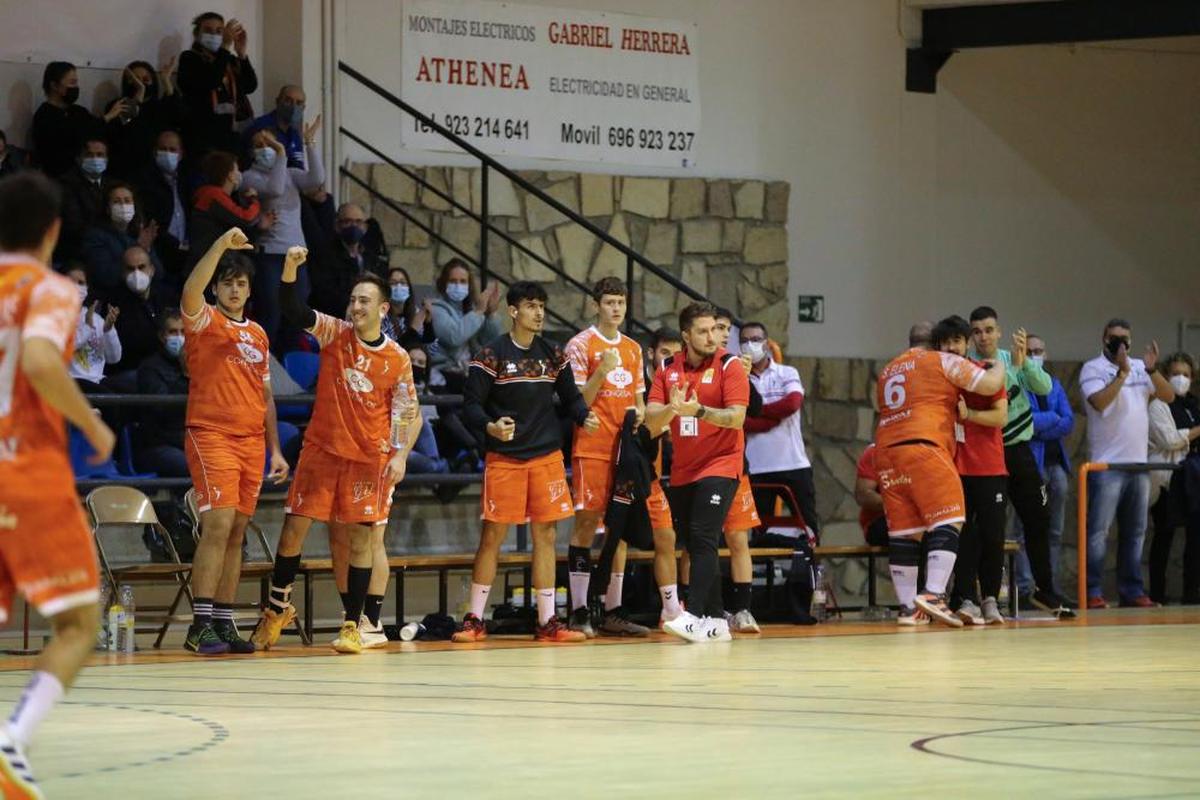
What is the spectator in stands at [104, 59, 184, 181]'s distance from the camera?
13445 mm

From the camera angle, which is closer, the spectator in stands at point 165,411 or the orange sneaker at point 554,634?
the orange sneaker at point 554,634

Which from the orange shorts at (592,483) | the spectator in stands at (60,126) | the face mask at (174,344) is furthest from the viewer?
the spectator in stands at (60,126)

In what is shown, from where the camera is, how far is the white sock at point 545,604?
11.4m

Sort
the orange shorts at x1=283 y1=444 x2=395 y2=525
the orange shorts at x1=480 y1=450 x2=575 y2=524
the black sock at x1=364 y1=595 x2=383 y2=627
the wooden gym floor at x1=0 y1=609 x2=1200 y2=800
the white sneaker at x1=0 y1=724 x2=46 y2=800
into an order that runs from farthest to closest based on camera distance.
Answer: the orange shorts at x1=480 y1=450 x2=575 y2=524, the black sock at x1=364 y1=595 x2=383 y2=627, the orange shorts at x1=283 y1=444 x2=395 y2=525, the wooden gym floor at x1=0 y1=609 x2=1200 y2=800, the white sneaker at x1=0 y1=724 x2=46 y2=800

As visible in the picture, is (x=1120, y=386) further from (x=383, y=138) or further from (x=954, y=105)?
(x=383, y=138)

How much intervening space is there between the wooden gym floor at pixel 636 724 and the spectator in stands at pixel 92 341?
2432mm

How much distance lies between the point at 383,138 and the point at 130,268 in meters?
3.62

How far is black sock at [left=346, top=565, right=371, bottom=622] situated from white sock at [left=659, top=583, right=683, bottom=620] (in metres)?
1.95

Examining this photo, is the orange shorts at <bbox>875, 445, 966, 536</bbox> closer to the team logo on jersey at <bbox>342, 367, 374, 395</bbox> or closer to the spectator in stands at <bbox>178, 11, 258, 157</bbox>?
the team logo on jersey at <bbox>342, 367, 374, 395</bbox>

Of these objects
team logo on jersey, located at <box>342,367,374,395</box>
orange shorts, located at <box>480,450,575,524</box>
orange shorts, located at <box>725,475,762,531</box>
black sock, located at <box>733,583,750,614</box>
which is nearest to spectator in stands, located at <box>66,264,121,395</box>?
Answer: team logo on jersey, located at <box>342,367,374,395</box>

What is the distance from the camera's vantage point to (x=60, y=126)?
13.2 meters

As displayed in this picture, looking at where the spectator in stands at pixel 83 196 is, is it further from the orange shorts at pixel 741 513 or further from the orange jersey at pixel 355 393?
the orange shorts at pixel 741 513

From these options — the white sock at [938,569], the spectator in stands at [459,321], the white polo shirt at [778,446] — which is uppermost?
the spectator in stands at [459,321]

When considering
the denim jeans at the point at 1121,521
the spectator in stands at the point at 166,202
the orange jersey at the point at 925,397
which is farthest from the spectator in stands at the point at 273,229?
the denim jeans at the point at 1121,521
